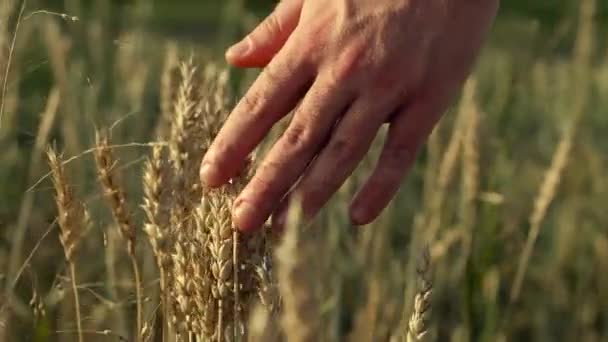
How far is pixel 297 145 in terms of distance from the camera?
116 centimetres

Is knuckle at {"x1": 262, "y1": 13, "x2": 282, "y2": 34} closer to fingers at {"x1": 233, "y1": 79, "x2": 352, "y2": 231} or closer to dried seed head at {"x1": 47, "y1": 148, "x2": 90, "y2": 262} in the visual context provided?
fingers at {"x1": 233, "y1": 79, "x2": 352, "y2": 231}

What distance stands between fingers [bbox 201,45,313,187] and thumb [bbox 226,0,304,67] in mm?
83

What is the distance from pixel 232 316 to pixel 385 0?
1.09ft

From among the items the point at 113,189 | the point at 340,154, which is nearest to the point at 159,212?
the point at 113,189

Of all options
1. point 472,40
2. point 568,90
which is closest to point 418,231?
point 472,40

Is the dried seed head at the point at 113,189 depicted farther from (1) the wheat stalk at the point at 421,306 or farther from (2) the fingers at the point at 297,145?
(1) the wheat stalk at the point at 421,306

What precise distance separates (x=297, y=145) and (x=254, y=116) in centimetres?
5

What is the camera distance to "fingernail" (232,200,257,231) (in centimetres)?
111

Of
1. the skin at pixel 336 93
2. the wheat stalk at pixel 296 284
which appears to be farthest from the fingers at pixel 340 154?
the wheat stalk at pixel 296 284

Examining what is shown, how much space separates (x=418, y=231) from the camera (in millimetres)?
2078

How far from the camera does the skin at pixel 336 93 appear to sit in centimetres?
115

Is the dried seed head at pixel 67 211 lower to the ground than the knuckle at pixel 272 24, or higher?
lower

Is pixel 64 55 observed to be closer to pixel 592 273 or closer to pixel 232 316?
pixel 232 316

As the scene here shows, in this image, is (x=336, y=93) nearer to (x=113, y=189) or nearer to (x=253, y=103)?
(x=253, y=103)
